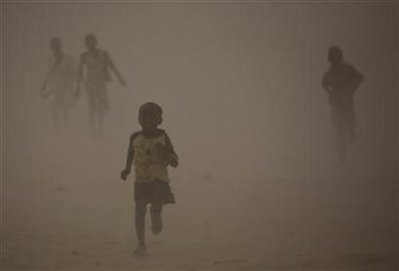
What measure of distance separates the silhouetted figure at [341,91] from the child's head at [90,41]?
1117mm

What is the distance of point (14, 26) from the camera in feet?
9.38

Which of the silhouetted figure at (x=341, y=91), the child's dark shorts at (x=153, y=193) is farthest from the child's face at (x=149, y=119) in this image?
the silhouetted figure at (x=341, y=91)

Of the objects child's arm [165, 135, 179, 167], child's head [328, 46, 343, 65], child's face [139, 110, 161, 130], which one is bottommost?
child's arm [165, 135, 179, 167]

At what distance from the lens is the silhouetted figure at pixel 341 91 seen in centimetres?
287

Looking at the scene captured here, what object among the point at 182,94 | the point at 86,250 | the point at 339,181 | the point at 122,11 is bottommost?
the point at 86,250

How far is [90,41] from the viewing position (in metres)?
2.86

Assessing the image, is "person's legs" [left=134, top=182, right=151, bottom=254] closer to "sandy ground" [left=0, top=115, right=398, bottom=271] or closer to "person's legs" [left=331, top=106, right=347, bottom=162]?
"sandy ground" [left=0, top=115, right=398, bottom=271]

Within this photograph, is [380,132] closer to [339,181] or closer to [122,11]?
[339,181]

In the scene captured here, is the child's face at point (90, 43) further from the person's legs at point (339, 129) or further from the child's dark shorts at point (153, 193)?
the person's legs at point (339, 129)

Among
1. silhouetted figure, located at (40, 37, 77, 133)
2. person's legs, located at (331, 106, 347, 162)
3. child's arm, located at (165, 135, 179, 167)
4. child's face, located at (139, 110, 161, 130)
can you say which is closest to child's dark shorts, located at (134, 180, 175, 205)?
child's arm, located at (165, 135, 179, 167)

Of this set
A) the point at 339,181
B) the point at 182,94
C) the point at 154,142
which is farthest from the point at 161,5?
the point at 339,181

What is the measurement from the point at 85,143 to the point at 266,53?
0.97 m

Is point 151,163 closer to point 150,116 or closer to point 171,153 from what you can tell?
point 171,153

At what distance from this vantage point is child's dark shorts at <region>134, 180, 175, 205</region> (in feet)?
9.35
